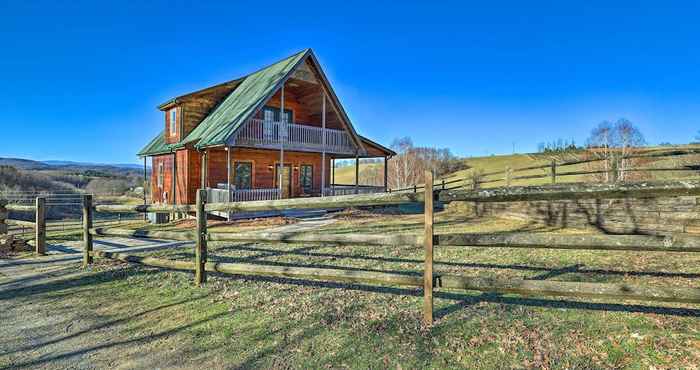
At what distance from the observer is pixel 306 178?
21.5m

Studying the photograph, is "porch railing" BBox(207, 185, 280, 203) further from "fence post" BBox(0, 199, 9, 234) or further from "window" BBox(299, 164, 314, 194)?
"fence post" BBox(0, 199, 9, 234)

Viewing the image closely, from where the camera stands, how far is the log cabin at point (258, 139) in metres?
16.0

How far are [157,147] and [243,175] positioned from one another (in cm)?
629

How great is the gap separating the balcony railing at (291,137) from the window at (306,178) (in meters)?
3.13

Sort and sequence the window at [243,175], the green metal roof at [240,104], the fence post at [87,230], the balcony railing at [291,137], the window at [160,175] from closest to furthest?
1. the fence post at [87,230]
2. the green metal roof at [240,104]
3. the balcony railing at [291,137]
4. the window at [243,175]
5. the window at [160,175]

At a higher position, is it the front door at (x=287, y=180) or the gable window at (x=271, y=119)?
the gable window at (x=271, y=119)

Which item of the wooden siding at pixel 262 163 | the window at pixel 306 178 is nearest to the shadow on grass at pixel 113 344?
the wooden siding at pixel 262 163

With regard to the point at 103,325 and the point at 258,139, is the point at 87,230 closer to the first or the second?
the point at 103,325

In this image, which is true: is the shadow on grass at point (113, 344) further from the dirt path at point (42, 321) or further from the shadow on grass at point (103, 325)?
the shadow on grass at point (103, 325)

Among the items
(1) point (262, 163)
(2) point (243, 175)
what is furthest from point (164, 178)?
(1) point (262, 163)

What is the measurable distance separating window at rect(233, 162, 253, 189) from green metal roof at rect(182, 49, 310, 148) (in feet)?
8.36

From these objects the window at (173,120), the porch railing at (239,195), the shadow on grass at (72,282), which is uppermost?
the window at (173,120)

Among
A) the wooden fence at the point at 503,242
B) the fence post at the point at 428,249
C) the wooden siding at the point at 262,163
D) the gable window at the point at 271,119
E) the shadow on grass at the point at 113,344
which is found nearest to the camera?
the wooden fence at the point at 503,242

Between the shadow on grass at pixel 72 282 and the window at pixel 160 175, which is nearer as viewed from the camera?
the shadow on grass at pixel 72 282
